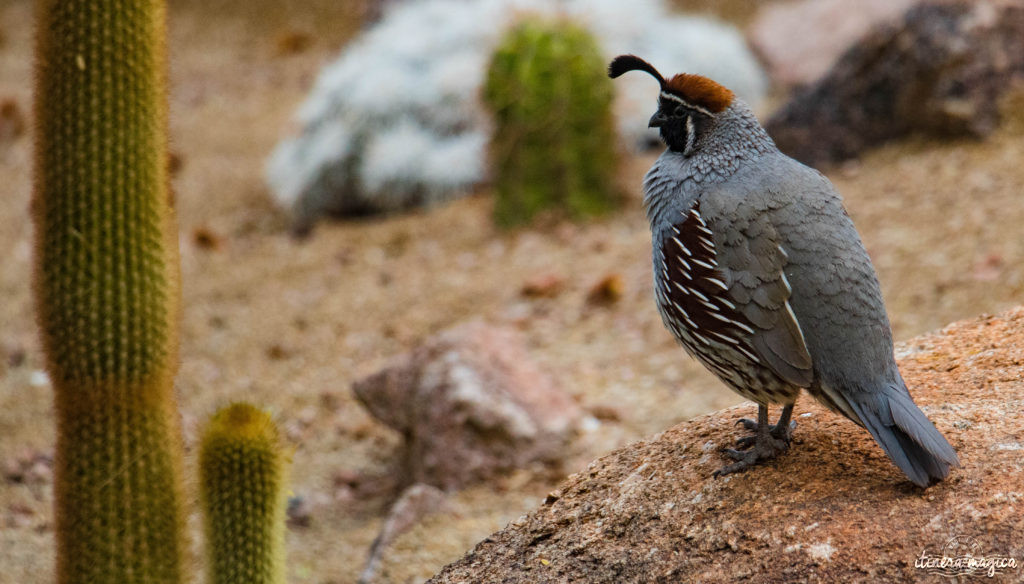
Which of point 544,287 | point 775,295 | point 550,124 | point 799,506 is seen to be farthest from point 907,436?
point 550,124

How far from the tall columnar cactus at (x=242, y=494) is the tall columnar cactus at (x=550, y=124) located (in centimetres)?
535

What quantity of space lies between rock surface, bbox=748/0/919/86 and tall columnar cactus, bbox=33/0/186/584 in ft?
27.6

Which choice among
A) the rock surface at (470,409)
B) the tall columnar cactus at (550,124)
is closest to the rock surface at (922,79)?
the tall columnar cactus at (550,124)

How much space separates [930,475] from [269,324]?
6089 mm

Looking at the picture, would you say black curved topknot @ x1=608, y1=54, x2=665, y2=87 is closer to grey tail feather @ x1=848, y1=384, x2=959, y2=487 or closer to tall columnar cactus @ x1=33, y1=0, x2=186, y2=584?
grey tail feather @ x1=848, y1=384, x2=959, y2=487

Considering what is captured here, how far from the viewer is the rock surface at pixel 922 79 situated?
756 centimetres

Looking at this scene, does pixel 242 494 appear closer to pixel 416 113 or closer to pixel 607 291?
pixel 607 291

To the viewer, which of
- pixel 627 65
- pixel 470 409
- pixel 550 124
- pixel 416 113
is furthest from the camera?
pixel 416 113

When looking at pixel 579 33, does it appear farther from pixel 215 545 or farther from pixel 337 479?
pixel 215 545

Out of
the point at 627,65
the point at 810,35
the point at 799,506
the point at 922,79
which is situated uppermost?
the point at 810,35

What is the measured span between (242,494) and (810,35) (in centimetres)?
977

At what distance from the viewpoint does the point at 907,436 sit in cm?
273

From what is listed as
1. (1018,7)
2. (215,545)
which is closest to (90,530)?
(215,545)

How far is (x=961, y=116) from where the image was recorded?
7625 mm
